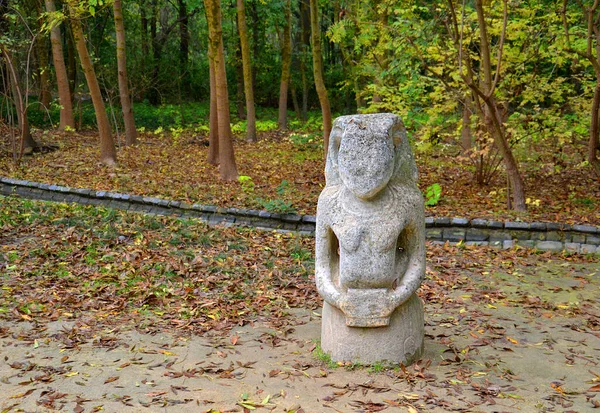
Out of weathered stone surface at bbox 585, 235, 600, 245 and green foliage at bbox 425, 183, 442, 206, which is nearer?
weathered stone surface at bbox 585, 235, 600, 245

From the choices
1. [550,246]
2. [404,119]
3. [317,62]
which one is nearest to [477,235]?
[550,246]

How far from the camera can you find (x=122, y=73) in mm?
17047

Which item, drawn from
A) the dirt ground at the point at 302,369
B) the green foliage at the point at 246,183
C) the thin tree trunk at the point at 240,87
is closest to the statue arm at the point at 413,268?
the dirt ground at the point at 302,369

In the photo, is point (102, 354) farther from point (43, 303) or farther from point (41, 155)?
point (41, 155)

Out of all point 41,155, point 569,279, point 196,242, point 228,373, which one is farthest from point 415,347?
point 41,155

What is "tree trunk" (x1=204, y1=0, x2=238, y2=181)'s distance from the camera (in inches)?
473

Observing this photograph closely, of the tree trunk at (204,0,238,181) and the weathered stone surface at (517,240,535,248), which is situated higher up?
the tree trunk at (204,0,238,181)

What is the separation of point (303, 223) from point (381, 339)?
18.0 ft

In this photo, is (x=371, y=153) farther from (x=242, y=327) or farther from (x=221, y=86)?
(x=221, y=86)

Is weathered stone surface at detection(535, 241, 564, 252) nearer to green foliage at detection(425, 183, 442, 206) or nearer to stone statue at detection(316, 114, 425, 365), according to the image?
green foliage at detection(425, 183, 442, 206)

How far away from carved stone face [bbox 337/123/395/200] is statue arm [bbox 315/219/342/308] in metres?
0.48

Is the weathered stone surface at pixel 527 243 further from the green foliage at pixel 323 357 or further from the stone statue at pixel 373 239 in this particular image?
the green foliage at pixel 323 357

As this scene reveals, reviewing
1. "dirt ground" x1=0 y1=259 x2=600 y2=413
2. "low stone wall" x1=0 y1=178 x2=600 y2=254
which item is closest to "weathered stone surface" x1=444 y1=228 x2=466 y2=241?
"low stone wall" x1=0 y1=178 x2=600 y2=254

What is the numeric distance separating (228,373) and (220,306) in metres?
1.89
